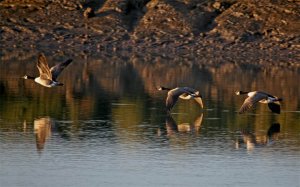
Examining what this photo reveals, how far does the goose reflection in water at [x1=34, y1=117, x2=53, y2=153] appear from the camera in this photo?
2622 centimetres

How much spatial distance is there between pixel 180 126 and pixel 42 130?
3.83 m

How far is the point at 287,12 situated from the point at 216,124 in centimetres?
2910

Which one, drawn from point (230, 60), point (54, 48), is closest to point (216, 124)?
point (230, 60)

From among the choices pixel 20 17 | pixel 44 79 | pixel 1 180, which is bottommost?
pixel 1 180

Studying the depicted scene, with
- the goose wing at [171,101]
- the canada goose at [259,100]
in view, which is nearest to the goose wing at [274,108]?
the canada goose at [259,100]

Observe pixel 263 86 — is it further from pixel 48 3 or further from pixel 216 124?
pixel 48 3

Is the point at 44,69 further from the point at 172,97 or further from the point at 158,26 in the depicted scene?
the point at 158,26

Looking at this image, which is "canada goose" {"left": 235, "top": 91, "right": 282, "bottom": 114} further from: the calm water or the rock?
the rock

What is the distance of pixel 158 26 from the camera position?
57.7m

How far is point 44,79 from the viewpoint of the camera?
3145 cm

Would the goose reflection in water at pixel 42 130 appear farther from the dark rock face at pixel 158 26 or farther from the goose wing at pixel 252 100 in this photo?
the dark rock face at pixel 158 26

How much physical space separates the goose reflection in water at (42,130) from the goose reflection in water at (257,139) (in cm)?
477

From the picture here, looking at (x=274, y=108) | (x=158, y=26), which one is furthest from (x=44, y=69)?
(x=158, y=26)

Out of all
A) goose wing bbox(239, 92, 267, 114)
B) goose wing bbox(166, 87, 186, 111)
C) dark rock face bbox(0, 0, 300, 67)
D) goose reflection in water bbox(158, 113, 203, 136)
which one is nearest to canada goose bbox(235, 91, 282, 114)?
goose wing bbox(239, 92, 267, 114)
